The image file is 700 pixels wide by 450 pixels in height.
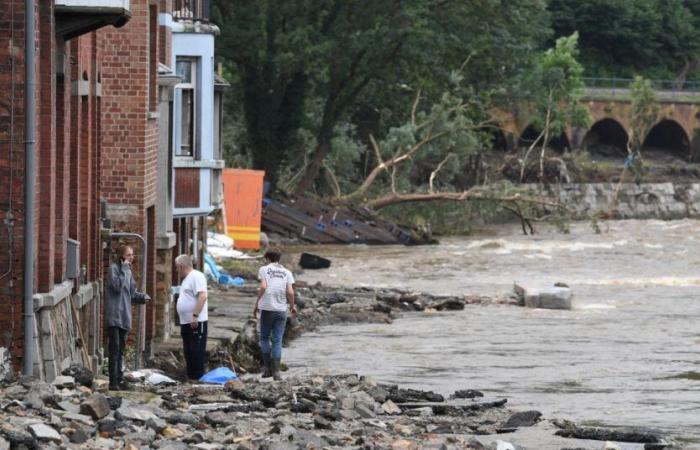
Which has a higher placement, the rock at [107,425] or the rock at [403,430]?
the rock at [107,425]

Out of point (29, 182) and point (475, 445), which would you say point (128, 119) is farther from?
point (475, 445)

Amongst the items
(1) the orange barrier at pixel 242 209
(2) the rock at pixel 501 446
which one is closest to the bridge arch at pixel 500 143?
(1) the orange barrier at pixel 242 209

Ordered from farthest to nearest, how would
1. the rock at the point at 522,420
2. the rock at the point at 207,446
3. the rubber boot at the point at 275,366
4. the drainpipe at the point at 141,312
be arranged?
the drainpipe at the point at 141,312, the rubber boot at the point at 275,366, the rock at the point at 522,420, the rock at the point at 207,446

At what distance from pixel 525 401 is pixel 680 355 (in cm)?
698

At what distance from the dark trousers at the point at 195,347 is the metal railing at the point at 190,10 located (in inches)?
331

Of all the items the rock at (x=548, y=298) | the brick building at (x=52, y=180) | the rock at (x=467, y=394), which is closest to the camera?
the brick building at (x=52, y=180)

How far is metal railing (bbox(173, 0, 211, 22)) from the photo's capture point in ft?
95.6

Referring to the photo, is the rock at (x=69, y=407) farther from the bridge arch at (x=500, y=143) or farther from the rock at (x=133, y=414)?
the bridge arch at (x=500, y=143)

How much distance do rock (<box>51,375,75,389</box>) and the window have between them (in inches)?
472

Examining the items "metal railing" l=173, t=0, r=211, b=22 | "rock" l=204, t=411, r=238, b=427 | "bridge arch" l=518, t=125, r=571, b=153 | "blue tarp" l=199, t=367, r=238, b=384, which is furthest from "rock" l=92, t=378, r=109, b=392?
"bridge arch" l=518, t=125, r=571, b=153

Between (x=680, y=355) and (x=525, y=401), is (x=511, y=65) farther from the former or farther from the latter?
(x=525, y=401)

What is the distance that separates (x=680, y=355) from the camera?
27.9 m

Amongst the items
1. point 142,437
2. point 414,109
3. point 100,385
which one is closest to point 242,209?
point 414,109

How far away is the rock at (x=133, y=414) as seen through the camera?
1511 centimetres
